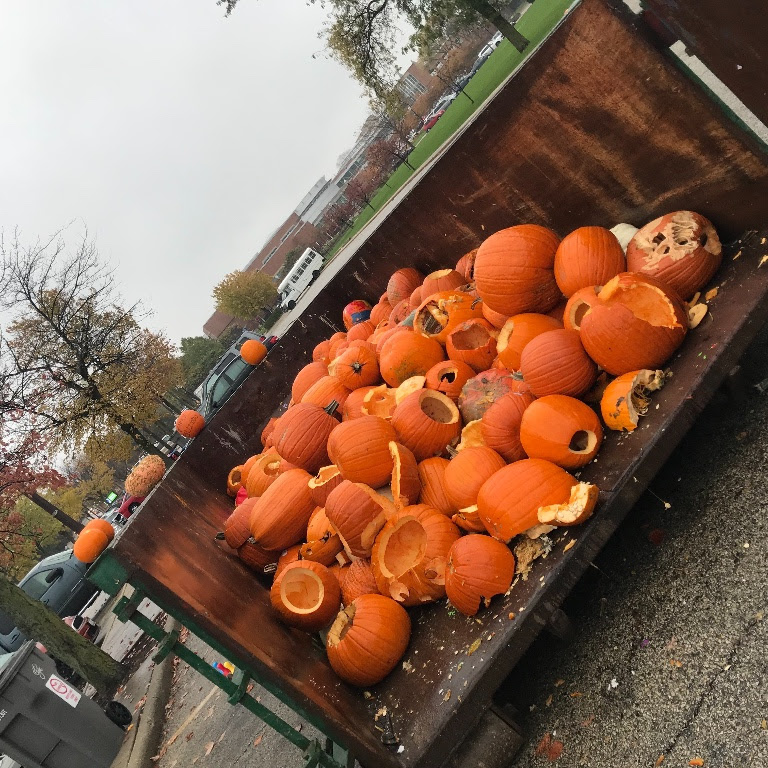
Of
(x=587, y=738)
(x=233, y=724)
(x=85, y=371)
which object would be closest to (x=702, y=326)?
(x=587, y=738)

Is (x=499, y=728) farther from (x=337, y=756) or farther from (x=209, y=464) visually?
(x=209, y=464)

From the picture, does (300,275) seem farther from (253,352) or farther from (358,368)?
(358,368)

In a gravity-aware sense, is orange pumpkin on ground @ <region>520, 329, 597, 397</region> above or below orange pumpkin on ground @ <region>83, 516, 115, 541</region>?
below

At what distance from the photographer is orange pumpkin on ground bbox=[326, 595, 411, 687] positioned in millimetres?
2758

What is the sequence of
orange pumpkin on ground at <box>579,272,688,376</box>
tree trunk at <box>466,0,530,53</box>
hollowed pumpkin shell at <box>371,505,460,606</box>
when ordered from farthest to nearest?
tree trunk at <box>466,0,530,53</box>, hollowed pumpkin shell at <box>371,505,460,606</box>, orange pumpkin on ground at <box>579,272,688,376</box>

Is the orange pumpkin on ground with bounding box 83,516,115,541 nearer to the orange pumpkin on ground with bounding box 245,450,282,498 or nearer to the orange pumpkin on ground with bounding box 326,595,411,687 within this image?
the orange pumpkin on ground with bounding box 245,450,282,498

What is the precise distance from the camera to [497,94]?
355 cm

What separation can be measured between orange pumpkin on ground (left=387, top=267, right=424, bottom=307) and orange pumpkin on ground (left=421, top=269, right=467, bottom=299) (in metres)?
0.57

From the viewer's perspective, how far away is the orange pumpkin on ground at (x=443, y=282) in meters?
4.61

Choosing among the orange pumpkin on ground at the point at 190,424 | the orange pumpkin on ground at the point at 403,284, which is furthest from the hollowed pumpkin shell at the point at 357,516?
the orange pumpkin on ground at the point at 190,424

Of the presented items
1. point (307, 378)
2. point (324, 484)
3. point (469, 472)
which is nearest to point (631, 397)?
point (469, 472)

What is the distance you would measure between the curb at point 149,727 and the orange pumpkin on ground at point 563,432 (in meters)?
4.06

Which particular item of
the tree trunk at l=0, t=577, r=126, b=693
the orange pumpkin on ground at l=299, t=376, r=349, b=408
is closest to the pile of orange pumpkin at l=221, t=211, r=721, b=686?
the orange pumpkin on ground at l=299, t=376, r=349, b=408

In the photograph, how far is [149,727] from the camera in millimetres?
5832
